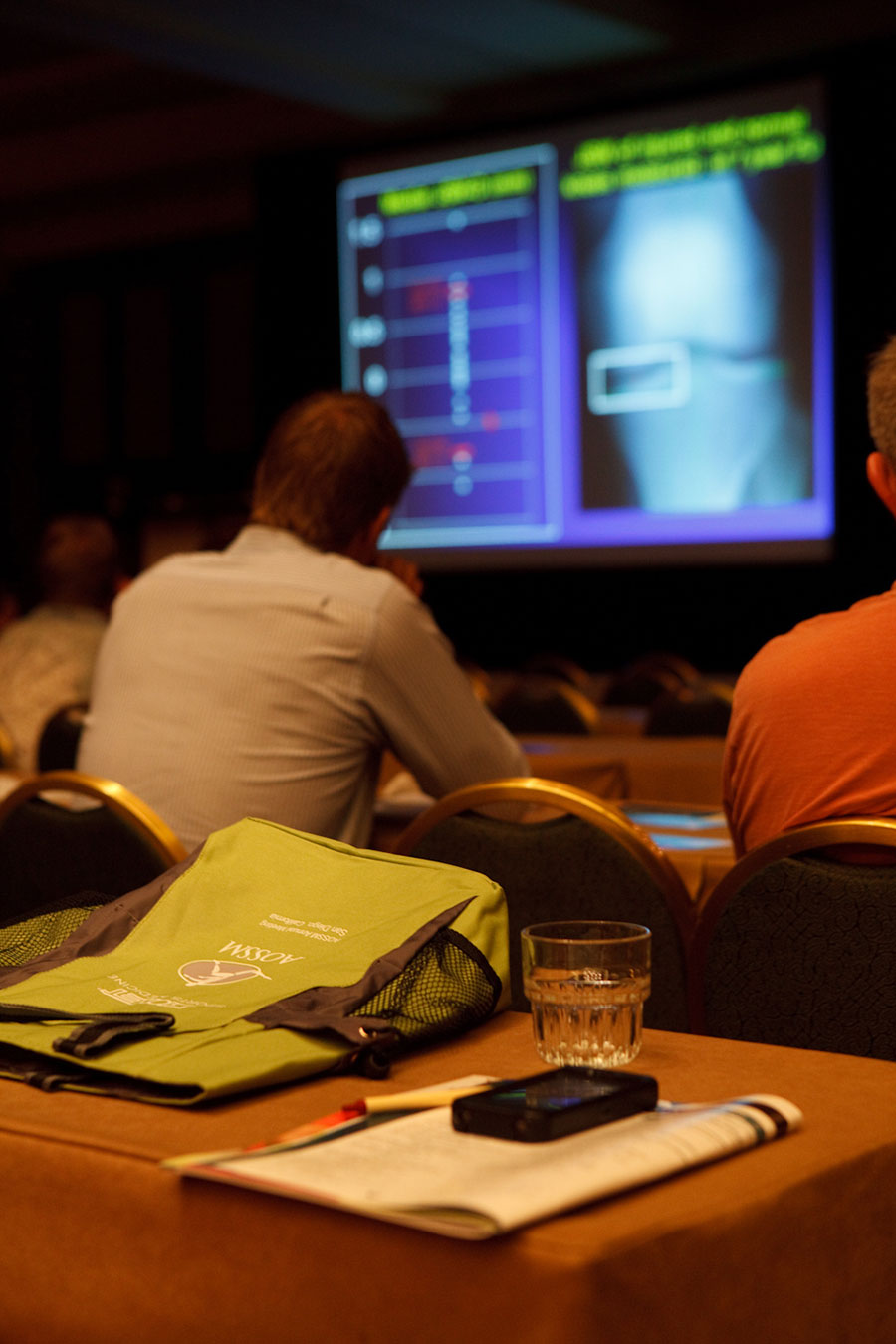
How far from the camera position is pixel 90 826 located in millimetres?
2225

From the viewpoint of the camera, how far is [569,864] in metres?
1.98

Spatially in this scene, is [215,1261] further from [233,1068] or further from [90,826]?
[90,826]

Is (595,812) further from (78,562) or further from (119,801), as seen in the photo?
(78,562)

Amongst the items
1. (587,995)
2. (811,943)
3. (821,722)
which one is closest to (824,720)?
(821,722)

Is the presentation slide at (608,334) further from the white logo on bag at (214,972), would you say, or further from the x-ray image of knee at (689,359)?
the white logo on bag at (214,972)

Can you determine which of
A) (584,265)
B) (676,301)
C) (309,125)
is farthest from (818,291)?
(309,125)

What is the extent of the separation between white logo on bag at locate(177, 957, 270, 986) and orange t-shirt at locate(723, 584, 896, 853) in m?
0.73

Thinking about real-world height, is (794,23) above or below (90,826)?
above

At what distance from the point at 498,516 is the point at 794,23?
2.66 metres

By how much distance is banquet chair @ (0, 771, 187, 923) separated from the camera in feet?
7.04

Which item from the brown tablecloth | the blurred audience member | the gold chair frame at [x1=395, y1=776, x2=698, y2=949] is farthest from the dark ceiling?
the gold chair frame at [x1=395, y1=776, x2=698, y2=949]

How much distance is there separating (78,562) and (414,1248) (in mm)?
Answer: 3950

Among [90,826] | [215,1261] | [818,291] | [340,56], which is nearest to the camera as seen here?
[215,1261]

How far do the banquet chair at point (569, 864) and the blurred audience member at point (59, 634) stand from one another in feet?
8.42
